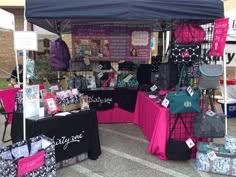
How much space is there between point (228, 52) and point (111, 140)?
361cm

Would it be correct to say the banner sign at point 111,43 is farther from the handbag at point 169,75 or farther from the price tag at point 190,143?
the price tag at point 190,143

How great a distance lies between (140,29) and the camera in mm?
5371

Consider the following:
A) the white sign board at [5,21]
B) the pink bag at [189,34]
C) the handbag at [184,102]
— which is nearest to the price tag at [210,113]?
the handbag at [184,102]

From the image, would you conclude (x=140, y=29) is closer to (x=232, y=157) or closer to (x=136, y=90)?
(x=136, y=90)

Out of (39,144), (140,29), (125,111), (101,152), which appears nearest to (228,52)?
(140,29)

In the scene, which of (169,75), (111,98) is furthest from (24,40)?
(111,98)

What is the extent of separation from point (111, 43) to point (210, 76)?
104 inches

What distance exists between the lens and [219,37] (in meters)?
3.44

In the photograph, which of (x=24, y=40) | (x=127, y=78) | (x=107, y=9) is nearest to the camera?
(x=24, y=40)

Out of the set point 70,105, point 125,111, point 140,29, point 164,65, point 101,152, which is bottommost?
point 101,152

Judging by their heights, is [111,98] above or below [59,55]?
below

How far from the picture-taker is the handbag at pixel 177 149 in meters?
3.54

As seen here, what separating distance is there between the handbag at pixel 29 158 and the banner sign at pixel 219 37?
7.68 feet

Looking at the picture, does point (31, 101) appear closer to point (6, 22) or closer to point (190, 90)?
point (190, 90)
